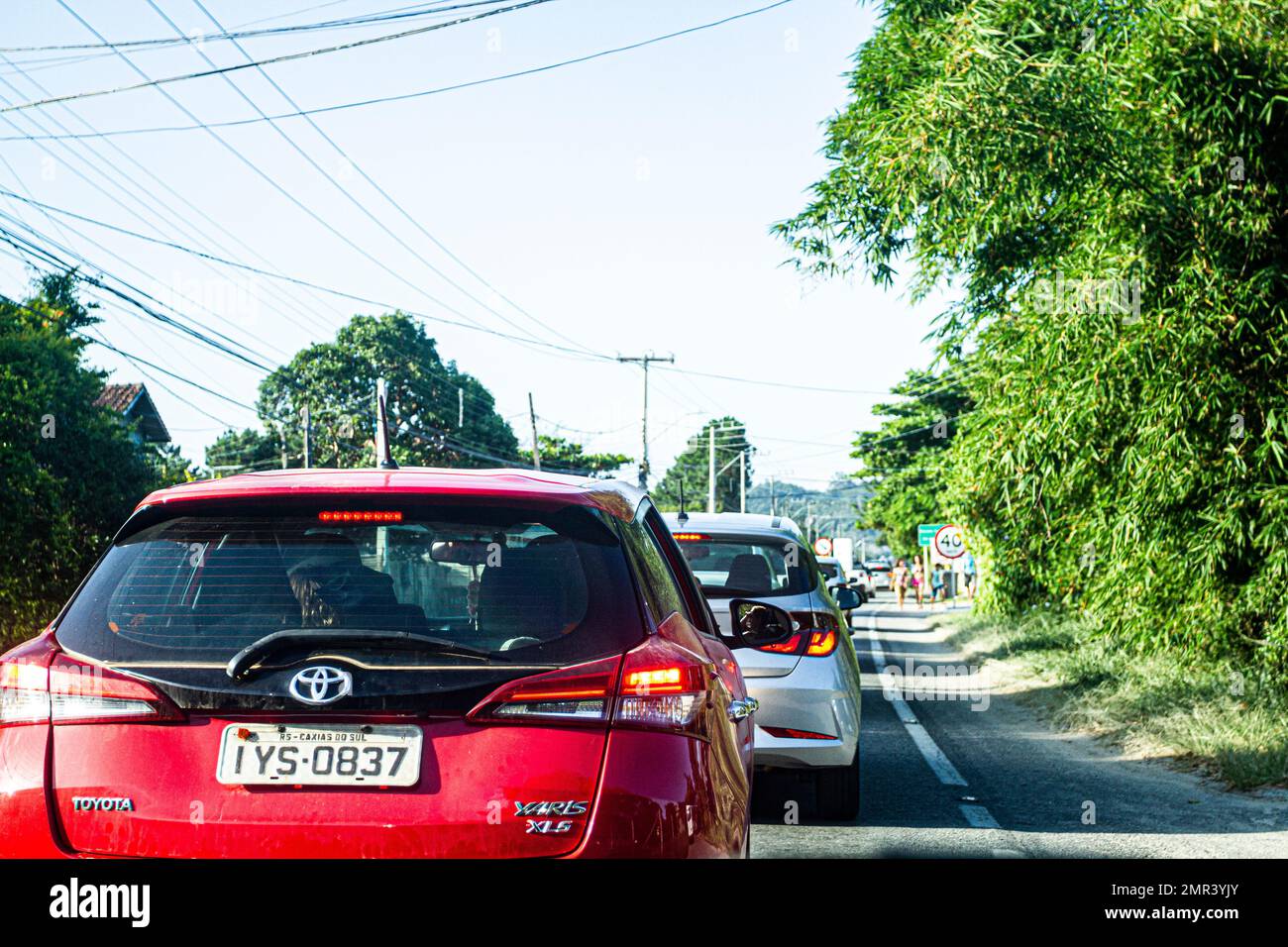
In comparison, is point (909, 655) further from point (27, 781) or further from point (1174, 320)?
point (27, 781)

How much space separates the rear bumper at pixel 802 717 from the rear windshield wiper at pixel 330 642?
4.65m

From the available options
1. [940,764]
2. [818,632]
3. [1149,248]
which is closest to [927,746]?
[940,764]

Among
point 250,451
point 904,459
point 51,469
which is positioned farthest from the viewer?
point 250,451

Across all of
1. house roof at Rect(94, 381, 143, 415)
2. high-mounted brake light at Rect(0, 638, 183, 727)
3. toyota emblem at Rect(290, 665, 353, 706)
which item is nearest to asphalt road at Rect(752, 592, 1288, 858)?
toyota emblem at Rect(290, 665, 353, 706)

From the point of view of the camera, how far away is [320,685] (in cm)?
306

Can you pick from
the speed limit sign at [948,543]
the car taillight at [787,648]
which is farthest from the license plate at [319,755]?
the speed limit sign at [948,543]

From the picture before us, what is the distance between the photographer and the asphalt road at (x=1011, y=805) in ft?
23.4

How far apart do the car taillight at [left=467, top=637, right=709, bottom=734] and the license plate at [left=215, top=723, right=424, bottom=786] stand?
0.18 metres

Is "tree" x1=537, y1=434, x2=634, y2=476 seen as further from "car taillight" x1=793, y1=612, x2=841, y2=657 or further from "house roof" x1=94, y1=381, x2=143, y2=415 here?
"car taillight" x1=793, y1=612, x2=841, y2=657

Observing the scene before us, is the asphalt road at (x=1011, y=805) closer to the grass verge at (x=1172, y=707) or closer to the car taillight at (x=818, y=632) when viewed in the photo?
the grass verge at (x=1172, y=707)

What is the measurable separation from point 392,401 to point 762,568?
6156 centimetres

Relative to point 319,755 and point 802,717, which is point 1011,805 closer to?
point 802,717

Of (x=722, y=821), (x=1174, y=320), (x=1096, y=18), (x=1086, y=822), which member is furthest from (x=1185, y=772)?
(x=722, y=821)

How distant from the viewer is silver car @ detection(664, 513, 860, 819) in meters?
7.62
